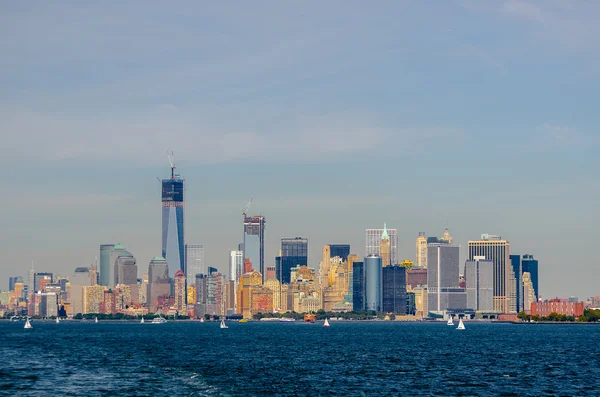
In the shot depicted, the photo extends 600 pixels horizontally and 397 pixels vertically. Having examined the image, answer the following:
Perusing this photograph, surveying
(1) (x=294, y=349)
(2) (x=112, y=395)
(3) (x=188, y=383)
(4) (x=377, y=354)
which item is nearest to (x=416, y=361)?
(4) (x=377, y=354)

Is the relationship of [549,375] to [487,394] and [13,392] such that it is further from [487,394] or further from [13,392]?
[13,392]

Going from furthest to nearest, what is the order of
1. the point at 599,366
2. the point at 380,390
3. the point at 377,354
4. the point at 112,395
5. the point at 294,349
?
1. the point at 294,349
2. the point at 377,354
3. the point at 599,366
4. the point at 380,390
5. the point at 112,395

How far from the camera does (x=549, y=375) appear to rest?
377ft

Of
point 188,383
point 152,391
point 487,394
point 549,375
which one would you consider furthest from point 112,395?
point 549,375

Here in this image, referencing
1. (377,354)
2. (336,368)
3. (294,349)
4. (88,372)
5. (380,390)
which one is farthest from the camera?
(294,349)

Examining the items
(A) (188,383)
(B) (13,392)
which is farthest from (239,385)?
(B) (13,392)

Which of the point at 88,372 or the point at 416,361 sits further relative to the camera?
the point at 416,361

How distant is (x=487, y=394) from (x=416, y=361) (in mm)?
46854

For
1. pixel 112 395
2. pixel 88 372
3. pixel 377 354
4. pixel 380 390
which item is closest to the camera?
pixel 112 395

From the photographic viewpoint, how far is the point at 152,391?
297 ft

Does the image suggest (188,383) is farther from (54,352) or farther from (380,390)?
(54,352)

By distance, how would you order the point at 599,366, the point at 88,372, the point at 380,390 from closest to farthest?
the point at 380,390 < the point at 88,372 < the point at 599,366

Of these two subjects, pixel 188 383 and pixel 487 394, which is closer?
pixel 487 394

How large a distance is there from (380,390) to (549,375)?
1159 inches
